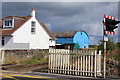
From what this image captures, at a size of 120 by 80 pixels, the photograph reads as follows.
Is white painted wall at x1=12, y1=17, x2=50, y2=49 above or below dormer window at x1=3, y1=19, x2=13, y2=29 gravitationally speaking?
below

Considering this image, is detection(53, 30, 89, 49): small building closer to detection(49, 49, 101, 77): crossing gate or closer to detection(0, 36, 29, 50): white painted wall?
detection(0, 36, 29, 50): white painted wall

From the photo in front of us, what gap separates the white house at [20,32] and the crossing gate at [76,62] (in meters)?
20.9

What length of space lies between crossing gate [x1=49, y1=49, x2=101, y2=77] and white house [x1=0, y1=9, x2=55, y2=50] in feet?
68.4

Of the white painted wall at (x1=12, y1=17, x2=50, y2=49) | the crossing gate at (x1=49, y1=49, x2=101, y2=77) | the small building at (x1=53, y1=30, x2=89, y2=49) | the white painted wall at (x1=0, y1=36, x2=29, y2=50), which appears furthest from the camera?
the small building at (x1=53, y1=30, x2=89, y2=49)

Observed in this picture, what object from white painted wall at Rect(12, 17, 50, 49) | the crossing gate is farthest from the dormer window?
the crossing gate

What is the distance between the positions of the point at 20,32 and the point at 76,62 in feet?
75.9

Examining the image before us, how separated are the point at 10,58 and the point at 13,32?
1349cm

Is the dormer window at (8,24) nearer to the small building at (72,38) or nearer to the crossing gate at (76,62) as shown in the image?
the small building at (72,38)

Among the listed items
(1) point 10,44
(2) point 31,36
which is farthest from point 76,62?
(2) point 31,36

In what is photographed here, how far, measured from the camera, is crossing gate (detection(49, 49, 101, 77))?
11.0 m

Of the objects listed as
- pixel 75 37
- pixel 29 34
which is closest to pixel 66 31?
pixel 75 37

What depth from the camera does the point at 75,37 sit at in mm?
52344

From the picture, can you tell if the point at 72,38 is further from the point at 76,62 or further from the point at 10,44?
the point at 76,62

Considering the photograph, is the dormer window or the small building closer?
the dormer window
